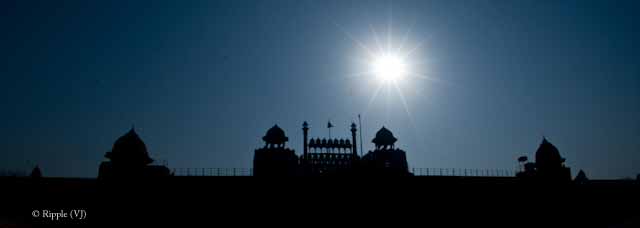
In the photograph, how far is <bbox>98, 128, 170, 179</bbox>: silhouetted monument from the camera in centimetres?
3253

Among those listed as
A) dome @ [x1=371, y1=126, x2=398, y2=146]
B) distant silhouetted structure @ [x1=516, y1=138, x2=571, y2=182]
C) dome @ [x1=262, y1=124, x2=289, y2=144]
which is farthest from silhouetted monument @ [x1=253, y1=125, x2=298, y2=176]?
distant silhouetted structure @ [x1=516, y1=138, x2=571, y2=182]

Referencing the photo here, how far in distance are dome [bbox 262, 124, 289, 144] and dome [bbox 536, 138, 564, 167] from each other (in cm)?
3043

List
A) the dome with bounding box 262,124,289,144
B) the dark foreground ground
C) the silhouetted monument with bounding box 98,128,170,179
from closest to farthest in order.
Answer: the dark foreground ground → the silhouetted monument with bounding box 98,128,170,179 → the dome with bounding box 262,124,289,144

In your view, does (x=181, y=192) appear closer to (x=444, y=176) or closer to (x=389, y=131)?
(x=444, y=176)

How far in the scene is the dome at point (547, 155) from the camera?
42.3 metres

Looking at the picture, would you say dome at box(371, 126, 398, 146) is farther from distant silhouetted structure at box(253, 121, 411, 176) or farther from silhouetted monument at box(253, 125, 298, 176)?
silhouetted monument at box(253, 125, 298, 176)

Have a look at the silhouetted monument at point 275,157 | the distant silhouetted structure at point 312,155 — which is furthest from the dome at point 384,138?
the silhouetted monument at point 275,157

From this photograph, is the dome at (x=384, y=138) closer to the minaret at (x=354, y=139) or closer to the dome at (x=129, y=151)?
the minaret at (x=354, y=139)

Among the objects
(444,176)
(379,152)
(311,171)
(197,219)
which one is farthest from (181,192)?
(379,152)

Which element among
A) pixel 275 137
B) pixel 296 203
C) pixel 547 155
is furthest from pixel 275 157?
pixel 547 155

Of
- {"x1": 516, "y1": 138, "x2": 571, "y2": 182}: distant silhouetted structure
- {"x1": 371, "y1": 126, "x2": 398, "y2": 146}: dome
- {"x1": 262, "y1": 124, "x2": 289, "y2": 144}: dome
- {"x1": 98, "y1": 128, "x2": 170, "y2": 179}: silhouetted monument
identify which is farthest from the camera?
{"x1": 371, "y1": 126, "x2": 398, "y2": 146}: dome

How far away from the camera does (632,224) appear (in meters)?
23.2

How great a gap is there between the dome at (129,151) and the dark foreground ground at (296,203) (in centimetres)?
342

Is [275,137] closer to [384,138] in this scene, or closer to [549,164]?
[384,138]
